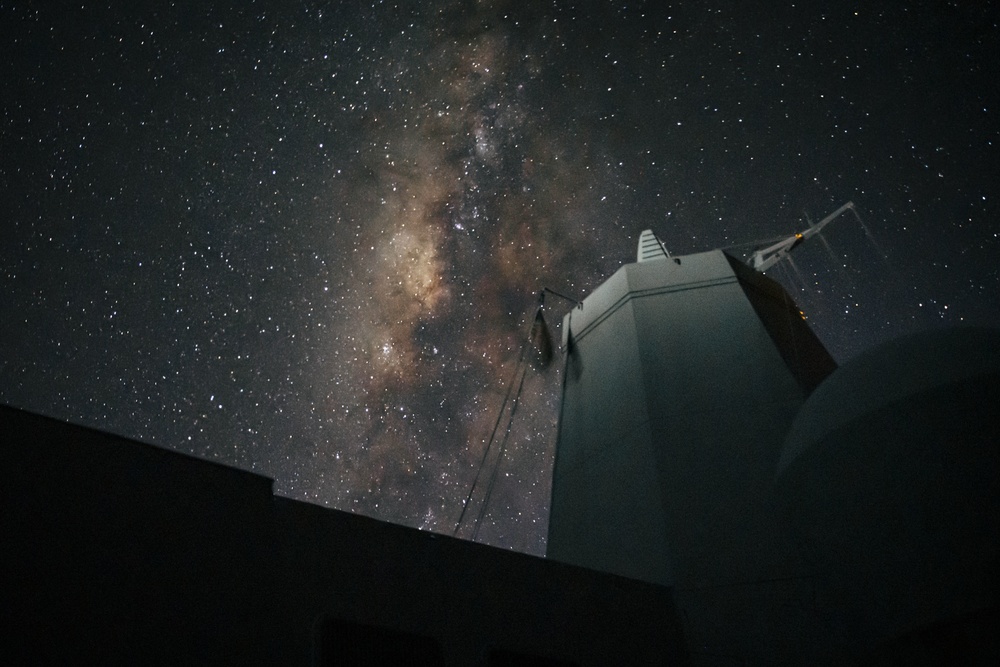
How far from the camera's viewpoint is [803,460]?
7.29 meters

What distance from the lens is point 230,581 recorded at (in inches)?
242

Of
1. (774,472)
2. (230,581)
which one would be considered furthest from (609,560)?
(230,581)

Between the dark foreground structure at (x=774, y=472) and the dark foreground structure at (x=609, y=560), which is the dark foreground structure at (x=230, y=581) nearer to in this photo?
the dark foreground structure at (x=609, y=560)

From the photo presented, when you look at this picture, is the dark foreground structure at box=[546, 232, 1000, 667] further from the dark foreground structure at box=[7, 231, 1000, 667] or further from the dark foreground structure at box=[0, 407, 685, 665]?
the dark foreground structure at box=[0, 407, 685, 665]

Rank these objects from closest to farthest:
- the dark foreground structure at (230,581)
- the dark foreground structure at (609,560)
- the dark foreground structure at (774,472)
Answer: the dark foreground structure at (230,581) < the dark foreground structure at (609,560) < the dark foreground structure at (774,472)

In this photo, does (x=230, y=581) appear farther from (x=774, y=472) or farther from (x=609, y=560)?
(x=774, y=472)

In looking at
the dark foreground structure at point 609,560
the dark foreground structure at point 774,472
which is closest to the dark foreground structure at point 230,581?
the dark foreground structure at point 609,560

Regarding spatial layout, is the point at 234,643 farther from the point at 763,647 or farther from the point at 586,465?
the point at 586,465

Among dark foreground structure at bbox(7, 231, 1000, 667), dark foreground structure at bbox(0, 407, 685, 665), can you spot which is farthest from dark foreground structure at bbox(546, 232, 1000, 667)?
dark foreground structure at bbox(0, 407, 685, 665)

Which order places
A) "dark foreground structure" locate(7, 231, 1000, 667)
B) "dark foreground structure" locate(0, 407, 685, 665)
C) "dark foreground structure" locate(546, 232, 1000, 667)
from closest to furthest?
"dark foreground structure" locate(0, 407, 685, 665)
"dark foreground structure" locate(7, 231, 1000, 667)
"dark foreground structure" locate(546, 232, 1000, 667)

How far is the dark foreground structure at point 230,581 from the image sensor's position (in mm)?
5402

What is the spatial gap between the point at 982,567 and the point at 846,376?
89.7 inches

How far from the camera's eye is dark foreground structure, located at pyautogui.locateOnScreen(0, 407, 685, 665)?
5.40 meters

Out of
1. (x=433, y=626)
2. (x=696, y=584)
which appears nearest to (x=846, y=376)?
(x=696, y=584)
